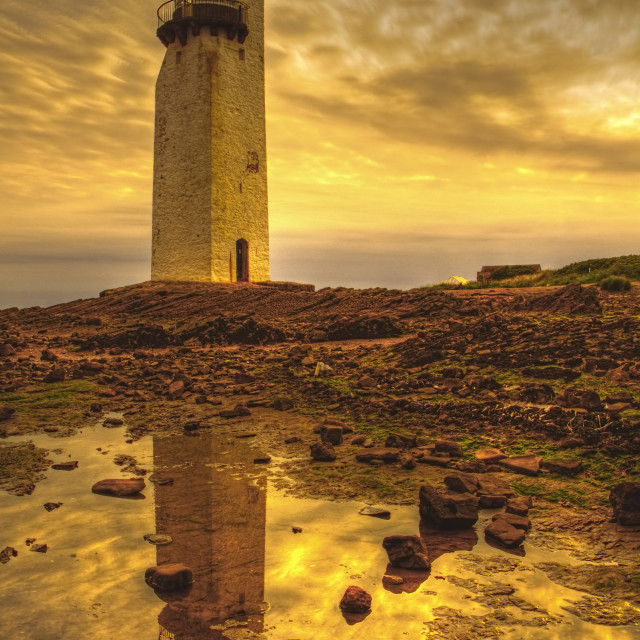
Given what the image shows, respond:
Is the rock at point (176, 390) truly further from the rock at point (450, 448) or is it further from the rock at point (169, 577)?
the rock at point (169, 577)

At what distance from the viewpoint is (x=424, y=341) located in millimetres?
9656

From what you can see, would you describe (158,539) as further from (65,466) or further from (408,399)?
(408,399)

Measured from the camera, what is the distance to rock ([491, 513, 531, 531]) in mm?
3645

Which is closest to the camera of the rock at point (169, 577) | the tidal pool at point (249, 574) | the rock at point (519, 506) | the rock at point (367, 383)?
the tidal pool at point (249, 574)

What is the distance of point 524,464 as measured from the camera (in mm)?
4723

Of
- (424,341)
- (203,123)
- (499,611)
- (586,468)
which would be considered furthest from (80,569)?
(203,123)

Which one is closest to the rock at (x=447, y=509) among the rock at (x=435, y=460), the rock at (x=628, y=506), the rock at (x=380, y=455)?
the rock at (x=628, y=506)

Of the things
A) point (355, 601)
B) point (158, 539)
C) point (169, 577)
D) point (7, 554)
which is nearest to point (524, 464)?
point (355, 601)

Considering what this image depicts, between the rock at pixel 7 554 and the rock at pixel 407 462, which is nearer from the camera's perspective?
the rock at pixel 7 554

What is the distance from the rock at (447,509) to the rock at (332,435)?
70.4 inches

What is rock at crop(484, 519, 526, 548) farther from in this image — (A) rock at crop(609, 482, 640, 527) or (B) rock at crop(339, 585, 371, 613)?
(B) rock at crop(339, 585, 371, 613)

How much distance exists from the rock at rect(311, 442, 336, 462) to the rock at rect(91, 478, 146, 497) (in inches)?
55.8

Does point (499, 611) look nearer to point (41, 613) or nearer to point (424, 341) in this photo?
point (41, 613)

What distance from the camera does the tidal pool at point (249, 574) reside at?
104 inches
